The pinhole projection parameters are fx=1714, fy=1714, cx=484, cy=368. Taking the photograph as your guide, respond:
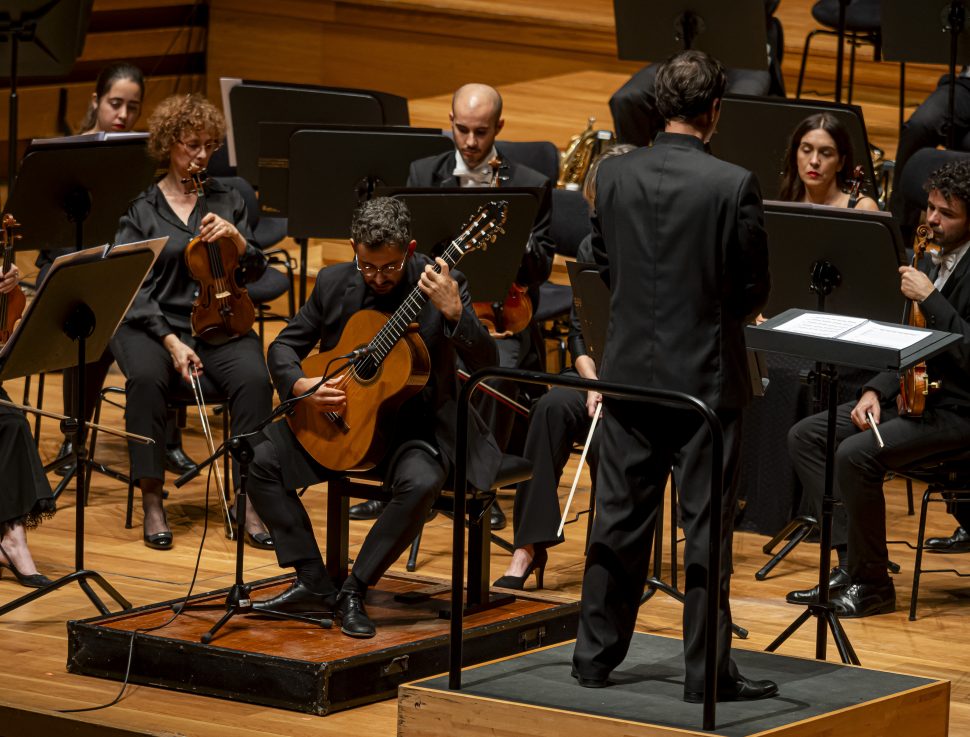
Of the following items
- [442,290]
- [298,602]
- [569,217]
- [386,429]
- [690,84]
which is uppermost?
[690,84]

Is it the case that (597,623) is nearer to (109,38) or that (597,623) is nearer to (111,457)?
(111,457)

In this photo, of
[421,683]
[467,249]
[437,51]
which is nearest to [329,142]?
[467,249]

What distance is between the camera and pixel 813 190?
512 centimetres

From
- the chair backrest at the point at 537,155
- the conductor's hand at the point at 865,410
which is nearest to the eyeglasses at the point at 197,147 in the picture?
the chair backrest at the point at 537,155

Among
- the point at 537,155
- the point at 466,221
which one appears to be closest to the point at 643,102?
the point at 537,155

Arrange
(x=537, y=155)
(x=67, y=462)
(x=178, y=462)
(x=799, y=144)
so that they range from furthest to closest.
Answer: (x=537, y=155) < (x=178, y=462) < (x=67, y=462) < (x=799, y=144)

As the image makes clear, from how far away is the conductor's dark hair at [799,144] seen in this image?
508 centimetres

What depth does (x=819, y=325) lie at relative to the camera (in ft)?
11.8

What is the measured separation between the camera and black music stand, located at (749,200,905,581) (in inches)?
166

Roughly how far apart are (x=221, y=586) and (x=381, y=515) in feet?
2.45

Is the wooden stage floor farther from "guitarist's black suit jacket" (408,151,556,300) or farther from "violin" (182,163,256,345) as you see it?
"guitarist's black suit jacket" (408,151,556,300)

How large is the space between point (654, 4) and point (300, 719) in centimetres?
330

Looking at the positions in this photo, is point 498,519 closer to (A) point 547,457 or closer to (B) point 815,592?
(A) point 547,457

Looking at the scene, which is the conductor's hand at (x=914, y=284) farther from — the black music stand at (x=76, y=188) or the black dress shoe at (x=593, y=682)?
the black music stand at (x=76, y=188)
